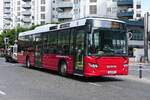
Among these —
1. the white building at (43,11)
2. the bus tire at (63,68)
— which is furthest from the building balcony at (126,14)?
the bus tire at (63,68)

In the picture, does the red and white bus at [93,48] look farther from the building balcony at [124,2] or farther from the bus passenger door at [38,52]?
the building balcony at [124,2]

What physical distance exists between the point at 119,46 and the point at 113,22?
1244 mm

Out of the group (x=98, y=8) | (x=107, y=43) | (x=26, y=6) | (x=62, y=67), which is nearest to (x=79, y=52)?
(x=107, y=43)

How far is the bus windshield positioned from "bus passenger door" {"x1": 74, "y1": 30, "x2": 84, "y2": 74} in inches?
26.2

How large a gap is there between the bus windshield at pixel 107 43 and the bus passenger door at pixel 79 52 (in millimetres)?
665

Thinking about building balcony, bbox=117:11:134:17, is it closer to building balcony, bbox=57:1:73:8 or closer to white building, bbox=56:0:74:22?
white building, bbox=56:0:74:22

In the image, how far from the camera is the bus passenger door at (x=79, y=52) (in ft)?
66.2

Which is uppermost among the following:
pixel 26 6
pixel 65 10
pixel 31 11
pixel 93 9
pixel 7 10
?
pixel 26 6

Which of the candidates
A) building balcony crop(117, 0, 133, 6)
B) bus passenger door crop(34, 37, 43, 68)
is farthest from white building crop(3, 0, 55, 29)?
bus passenger door crop(34, 37, 43, 68)

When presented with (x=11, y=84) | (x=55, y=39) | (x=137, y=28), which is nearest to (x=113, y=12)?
(x=137, y=28)

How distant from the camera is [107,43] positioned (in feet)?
65.0

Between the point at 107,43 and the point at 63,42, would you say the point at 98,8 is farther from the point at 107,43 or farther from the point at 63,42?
the point at 107,43

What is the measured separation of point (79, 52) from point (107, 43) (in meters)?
1.52

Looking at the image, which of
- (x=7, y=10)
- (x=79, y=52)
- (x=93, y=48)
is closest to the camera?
(x=93, y=48)
